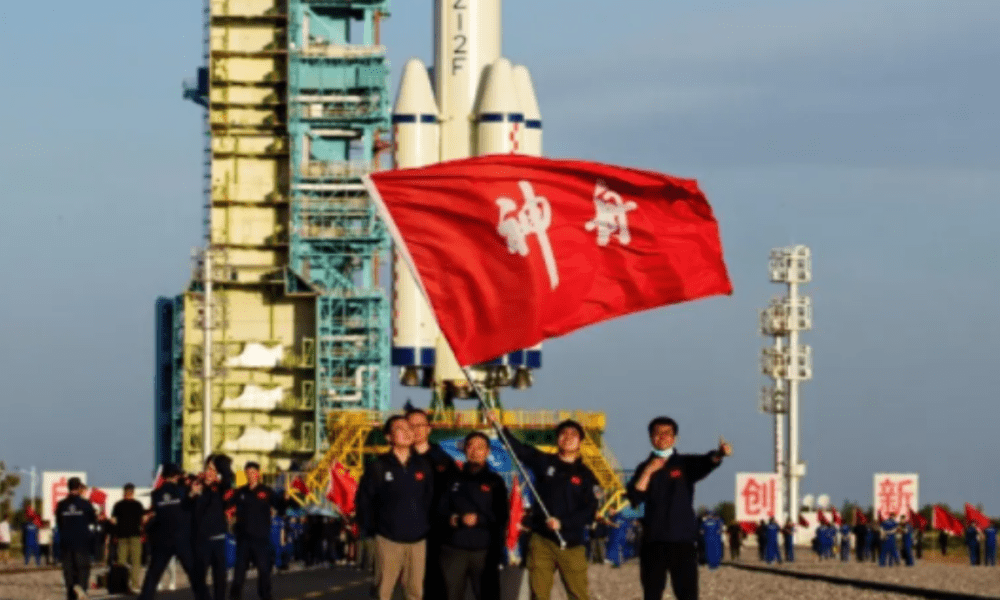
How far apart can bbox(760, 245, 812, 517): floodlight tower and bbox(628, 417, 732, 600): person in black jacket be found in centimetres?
9530

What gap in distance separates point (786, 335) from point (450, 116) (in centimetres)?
5116

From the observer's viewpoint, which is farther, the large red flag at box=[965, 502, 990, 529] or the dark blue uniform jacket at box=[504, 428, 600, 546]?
the large red flag at box=[965, 502, 990, 529]

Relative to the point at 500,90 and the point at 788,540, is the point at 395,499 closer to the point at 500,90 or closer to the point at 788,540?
the point at 500,90

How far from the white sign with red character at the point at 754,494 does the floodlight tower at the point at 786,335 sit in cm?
4977

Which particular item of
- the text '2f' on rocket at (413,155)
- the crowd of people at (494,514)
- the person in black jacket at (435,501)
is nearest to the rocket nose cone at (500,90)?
the text '2f' on rocket at (413,155)

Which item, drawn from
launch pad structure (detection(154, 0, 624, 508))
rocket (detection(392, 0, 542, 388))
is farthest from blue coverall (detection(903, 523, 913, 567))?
launch pad structure (detection(154, 0, 624, 508))

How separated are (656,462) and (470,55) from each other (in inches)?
2041

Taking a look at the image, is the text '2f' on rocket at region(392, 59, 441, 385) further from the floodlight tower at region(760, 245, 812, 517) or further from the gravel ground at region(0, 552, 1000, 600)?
the floodlight tower at region(760, 245, 812, 517)

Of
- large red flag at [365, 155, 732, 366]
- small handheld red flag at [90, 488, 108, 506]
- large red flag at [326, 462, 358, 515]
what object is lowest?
small handheld red flag at [90, 488, 108, 506]

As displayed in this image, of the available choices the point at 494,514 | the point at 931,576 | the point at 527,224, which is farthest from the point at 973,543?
the point at 494,514

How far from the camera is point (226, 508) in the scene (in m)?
27.0

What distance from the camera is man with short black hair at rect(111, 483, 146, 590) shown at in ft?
124

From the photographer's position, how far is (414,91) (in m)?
69.8

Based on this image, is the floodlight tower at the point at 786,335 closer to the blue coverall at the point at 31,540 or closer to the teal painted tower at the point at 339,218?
the teal painted tower at the point at 339,218
